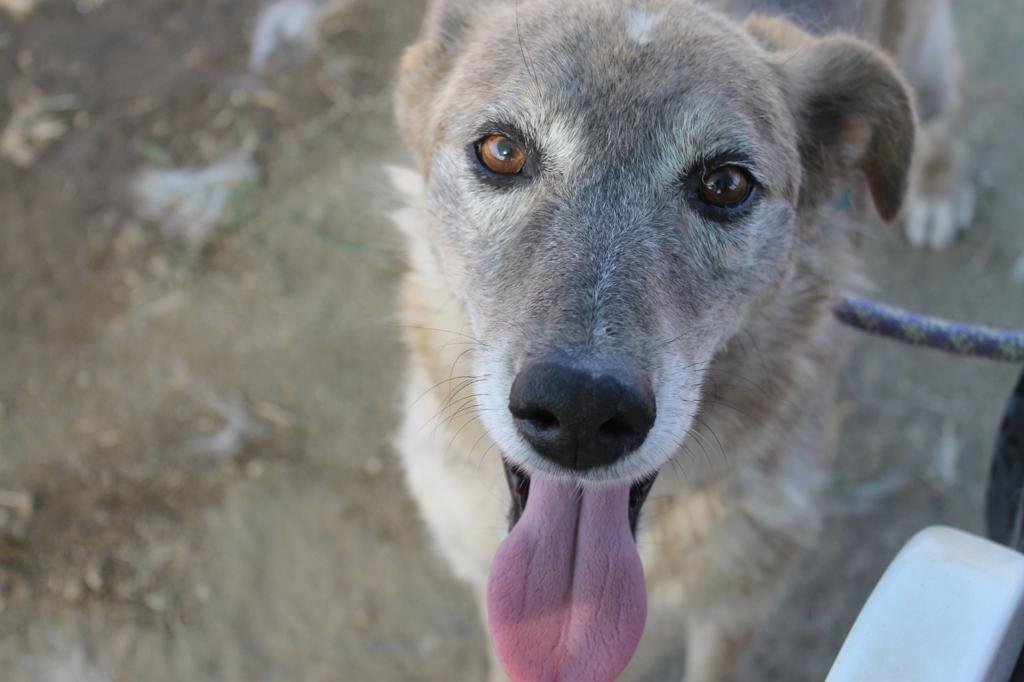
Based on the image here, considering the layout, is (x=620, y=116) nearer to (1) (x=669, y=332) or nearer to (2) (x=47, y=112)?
(1) (x=669, y=332)

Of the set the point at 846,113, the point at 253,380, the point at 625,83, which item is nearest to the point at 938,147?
the point at 846,113

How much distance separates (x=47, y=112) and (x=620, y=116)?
3969 millimetres

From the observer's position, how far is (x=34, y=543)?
138 inches

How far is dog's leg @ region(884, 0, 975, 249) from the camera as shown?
A: 4.34 meters

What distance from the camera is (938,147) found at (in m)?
4.59

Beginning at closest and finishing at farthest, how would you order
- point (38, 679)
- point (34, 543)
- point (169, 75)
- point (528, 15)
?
point (528, 15)
point (38, 679)
point (34, 543)
point (169, 75)

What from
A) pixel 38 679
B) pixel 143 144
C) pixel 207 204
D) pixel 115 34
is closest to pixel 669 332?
pixel 38 679

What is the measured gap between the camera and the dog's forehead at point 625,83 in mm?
2059

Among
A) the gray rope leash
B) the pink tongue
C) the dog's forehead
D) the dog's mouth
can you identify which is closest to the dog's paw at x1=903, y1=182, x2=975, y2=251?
the gray rope leash

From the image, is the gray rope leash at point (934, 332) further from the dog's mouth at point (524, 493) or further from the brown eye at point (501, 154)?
the brown eye at point (501, 154)

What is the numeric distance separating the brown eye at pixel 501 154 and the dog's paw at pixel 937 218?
312cm

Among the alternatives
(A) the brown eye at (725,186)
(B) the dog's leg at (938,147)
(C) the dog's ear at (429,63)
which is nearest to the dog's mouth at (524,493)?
(A) the brown eye at (725,186)

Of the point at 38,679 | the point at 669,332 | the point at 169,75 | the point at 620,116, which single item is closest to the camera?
the point at 669,332

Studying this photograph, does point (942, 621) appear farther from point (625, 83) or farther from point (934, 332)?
point (625, 83)
